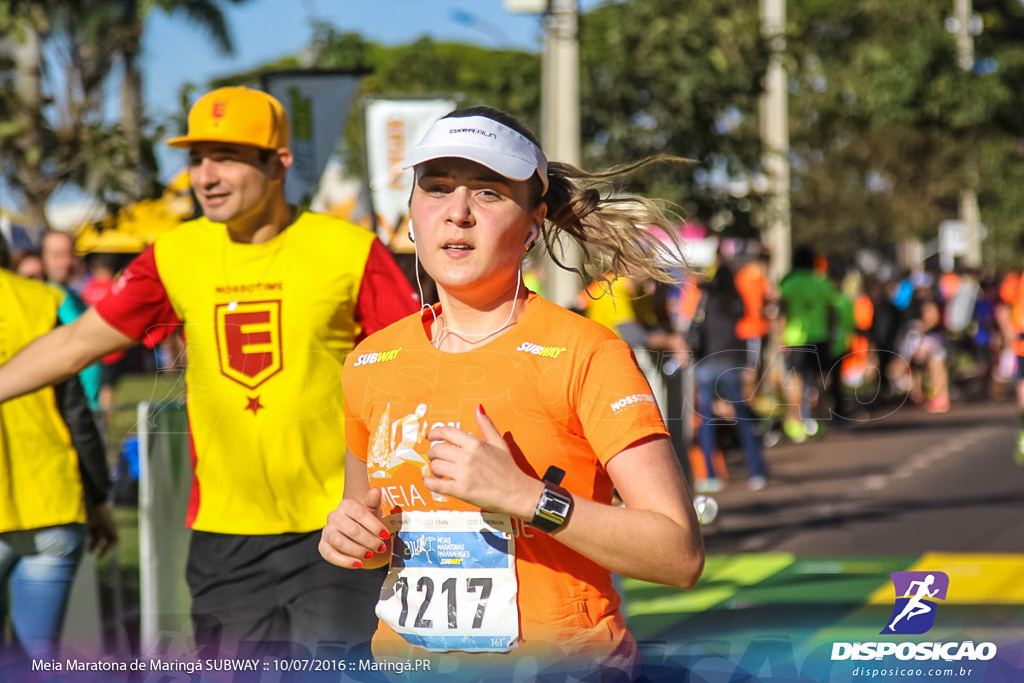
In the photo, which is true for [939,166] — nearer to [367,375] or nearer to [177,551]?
[177,551]

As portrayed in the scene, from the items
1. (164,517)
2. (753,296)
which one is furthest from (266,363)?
(753,296)

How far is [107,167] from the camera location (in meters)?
7.85

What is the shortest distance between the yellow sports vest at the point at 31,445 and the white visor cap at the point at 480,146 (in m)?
2.43

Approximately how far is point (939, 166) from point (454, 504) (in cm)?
3991

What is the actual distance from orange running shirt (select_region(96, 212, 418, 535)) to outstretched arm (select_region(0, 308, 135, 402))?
0.13 feet

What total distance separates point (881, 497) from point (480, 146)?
9998mm

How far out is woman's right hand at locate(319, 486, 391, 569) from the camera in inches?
91.7

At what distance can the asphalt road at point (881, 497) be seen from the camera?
373 inches

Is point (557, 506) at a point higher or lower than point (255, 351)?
lower

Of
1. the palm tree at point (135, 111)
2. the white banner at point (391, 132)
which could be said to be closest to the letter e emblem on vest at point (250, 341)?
the palm tree at point (135, 111)

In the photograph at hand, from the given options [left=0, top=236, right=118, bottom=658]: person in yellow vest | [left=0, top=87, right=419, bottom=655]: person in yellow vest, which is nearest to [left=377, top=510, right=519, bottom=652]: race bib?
[left=0, top=87, right=419, bottom=655]: person in yellow vest

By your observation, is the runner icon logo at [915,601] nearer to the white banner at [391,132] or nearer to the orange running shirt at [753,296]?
the white banner at [391,132]

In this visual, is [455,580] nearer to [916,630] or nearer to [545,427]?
[545,427]

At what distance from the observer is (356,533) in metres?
2.33
